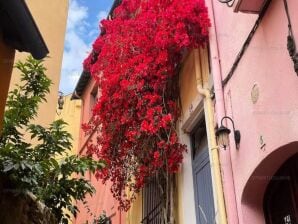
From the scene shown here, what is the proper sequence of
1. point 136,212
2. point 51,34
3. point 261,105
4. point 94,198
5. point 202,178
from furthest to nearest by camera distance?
1. point 94,198
2. point 51,34
3. point 136,212
4. point 202,178
5. point 261,105

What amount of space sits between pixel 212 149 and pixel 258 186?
1187mm

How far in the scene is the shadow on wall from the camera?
552 cm

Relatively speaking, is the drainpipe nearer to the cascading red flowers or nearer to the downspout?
the downspout

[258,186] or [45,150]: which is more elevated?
[45,150]

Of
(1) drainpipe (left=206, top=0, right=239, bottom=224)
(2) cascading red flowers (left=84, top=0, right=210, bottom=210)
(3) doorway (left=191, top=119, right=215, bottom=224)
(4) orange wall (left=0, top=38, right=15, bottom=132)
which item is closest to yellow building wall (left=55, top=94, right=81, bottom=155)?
(2) cascading red flowers (left=84, top=0, right=210, bottom=210)

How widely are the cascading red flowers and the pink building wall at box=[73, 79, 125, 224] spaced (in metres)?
1.77

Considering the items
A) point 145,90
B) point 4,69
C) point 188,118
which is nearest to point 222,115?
point 188,118

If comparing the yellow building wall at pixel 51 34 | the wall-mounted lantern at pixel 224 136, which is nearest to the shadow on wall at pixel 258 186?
the wall-mounted lantern at pixel 224 136

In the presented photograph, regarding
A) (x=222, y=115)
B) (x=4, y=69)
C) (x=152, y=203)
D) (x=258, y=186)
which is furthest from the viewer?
(x=152, y=203)

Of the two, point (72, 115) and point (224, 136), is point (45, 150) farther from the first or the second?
point (72, 115)

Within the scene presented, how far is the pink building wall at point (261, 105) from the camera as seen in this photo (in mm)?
5094

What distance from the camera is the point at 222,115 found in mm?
6887

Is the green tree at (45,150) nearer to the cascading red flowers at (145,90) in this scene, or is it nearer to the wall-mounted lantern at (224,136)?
→ the wall-mounted lantern at (224,136)

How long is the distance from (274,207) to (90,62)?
7536 mm
